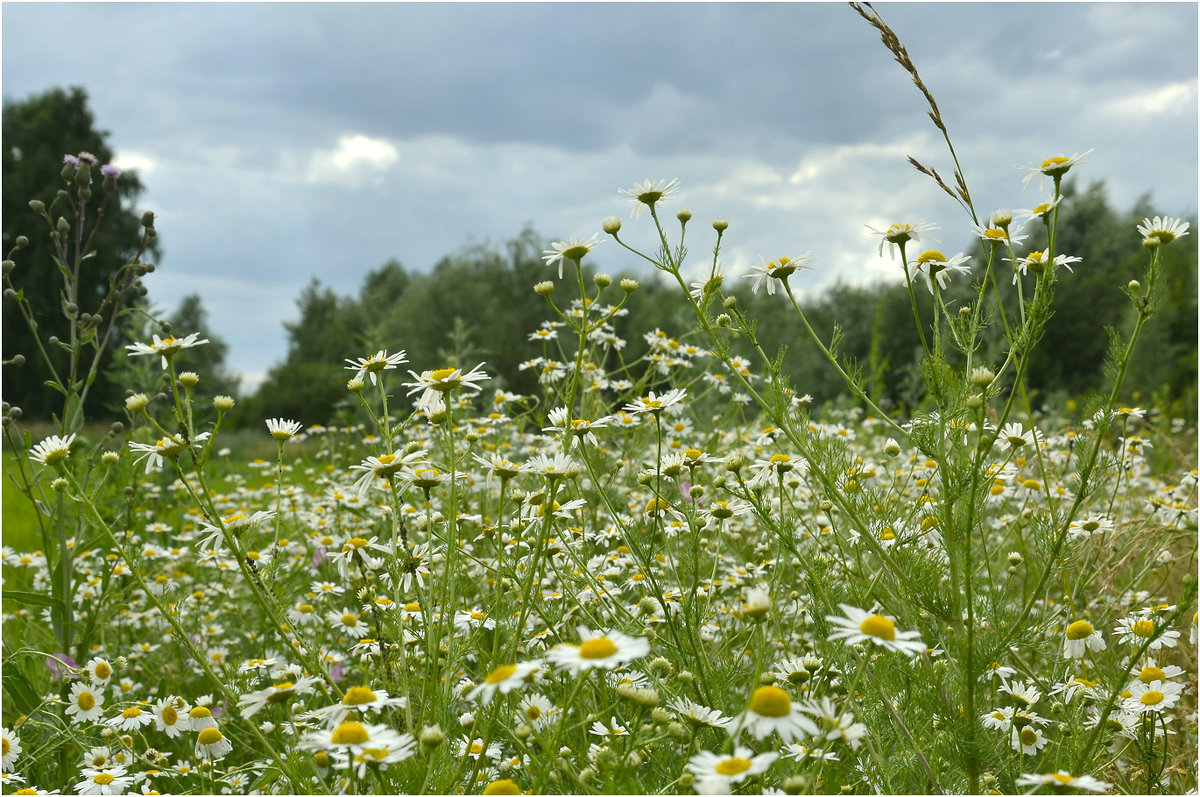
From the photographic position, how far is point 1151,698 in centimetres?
185

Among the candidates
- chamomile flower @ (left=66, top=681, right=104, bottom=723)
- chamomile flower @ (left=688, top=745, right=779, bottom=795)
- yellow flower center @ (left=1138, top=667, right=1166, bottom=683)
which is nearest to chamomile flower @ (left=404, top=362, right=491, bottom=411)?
chamomile flower @ (left=688, top=745, right=779, bottom=795)

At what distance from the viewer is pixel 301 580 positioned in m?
3.66

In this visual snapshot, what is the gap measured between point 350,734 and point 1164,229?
1.99 meters

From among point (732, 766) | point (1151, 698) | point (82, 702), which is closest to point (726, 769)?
point (732, 766)

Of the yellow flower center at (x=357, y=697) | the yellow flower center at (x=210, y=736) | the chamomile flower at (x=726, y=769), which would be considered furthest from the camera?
the yellow flower center at (x=210, y=736)

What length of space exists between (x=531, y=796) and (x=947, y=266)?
147 centimetres

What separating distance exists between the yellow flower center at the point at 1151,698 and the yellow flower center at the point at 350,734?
5.81ft

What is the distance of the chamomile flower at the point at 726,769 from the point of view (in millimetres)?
970

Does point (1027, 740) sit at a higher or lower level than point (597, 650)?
lower

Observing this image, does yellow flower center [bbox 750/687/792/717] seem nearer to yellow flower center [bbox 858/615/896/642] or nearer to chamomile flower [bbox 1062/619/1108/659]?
yellow flower center [bbox 858/615/896/642]

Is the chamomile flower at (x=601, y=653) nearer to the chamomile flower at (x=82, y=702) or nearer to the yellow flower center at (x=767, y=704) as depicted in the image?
the yellow flower center at (x=767, y=704)

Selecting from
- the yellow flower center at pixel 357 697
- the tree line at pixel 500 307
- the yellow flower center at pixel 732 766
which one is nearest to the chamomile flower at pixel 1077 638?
the yellow flower center at pixel 732 766

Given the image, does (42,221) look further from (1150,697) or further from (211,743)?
(1150,697)

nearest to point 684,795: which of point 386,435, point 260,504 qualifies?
point 386,435
